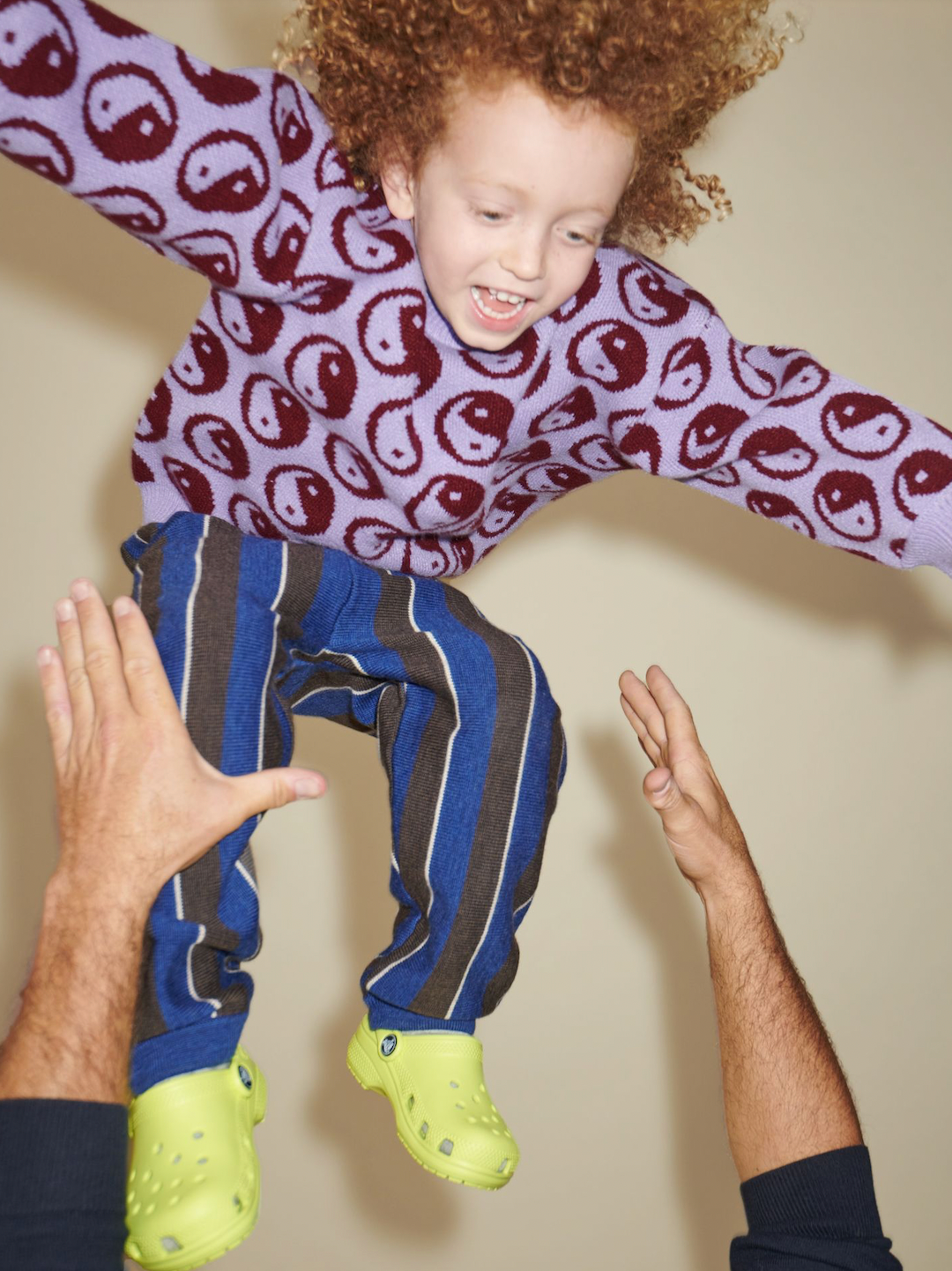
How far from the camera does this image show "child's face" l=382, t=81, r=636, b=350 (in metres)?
0.77

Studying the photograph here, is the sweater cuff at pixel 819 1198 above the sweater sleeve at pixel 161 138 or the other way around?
the other way around

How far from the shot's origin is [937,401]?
1.67 metres

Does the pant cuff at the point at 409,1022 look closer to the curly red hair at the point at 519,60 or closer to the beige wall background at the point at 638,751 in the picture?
the curly red hair at the point at 519,60

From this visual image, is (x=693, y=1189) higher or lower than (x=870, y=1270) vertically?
lower

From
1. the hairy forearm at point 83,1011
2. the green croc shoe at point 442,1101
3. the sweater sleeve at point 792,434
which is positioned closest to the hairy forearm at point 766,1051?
A: the green croc shoe at point 442,1101

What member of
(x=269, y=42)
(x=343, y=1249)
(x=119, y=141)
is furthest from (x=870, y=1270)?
(x=269, y=42)

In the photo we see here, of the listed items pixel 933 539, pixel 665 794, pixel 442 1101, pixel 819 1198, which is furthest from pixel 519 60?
pixel 819 1198

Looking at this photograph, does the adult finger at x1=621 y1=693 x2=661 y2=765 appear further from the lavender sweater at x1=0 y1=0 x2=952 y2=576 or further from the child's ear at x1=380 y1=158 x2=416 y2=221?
the child's ear at x1=380 y1=158 x2=416 y2=221

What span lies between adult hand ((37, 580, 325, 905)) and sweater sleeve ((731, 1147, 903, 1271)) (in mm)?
488

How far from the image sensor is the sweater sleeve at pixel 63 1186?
2.40 ft

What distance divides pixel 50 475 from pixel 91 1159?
1012mm

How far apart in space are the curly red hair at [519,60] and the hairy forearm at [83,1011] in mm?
530

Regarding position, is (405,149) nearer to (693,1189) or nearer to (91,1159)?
(91,1159)

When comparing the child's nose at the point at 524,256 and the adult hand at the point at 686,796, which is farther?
the adult hand at the point at 686,796
